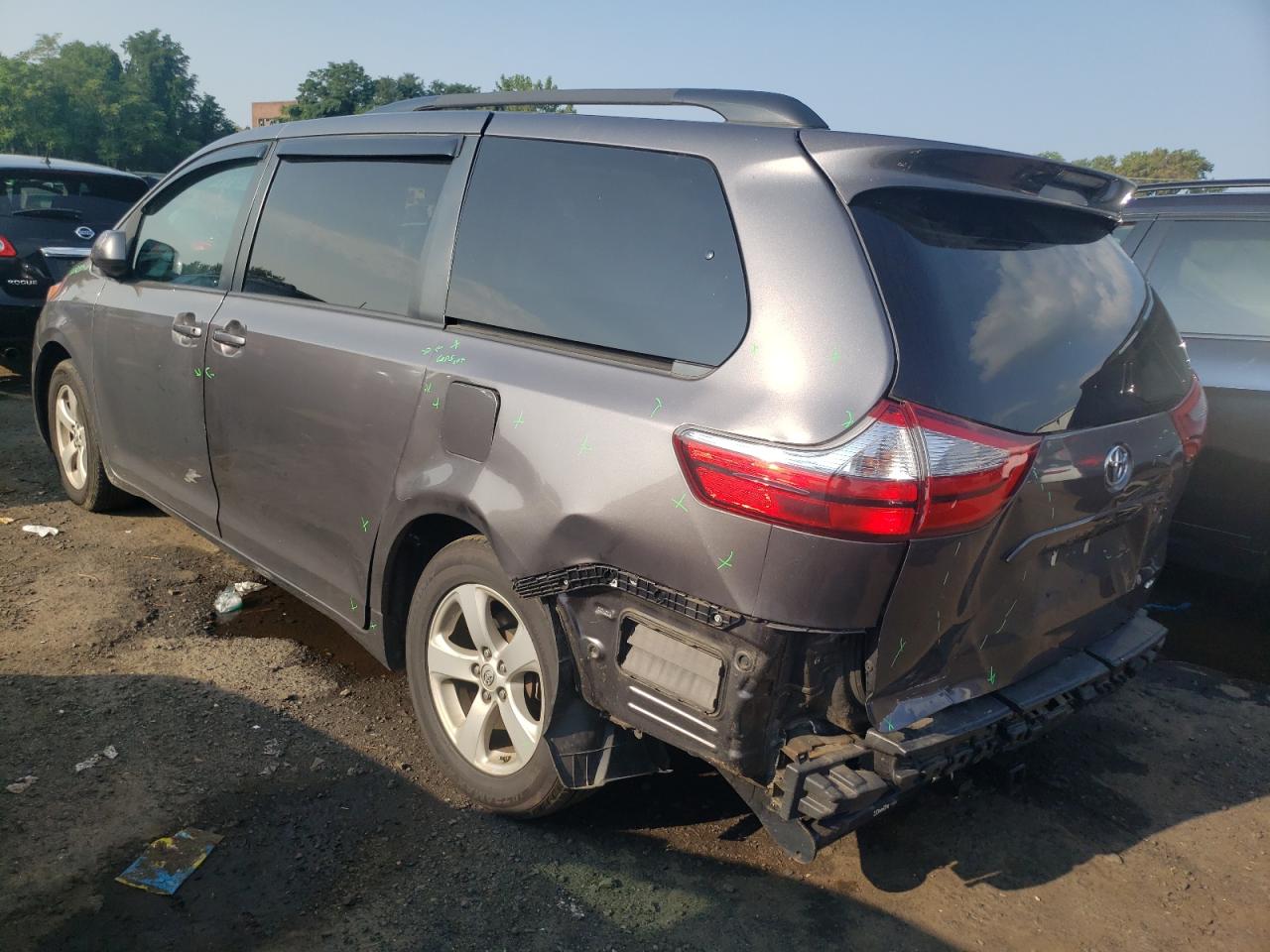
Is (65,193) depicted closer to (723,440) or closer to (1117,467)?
(723,440)

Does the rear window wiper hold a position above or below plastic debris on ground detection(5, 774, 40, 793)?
above

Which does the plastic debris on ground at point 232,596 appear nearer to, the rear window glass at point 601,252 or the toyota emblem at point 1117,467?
the rear window glass at point 601,252

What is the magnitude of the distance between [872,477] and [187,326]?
2995 millimetres

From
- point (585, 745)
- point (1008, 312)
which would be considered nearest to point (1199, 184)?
point (1008, 312)

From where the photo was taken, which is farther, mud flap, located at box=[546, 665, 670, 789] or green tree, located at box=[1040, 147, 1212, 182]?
green tree, located at box=[1040, 147, 1212, 182]

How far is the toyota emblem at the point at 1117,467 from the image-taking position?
246 centimetres

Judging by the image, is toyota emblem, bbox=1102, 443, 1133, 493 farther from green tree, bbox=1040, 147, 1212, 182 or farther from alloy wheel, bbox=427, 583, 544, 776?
green tree, bbox=1040, 147, 1212, 182

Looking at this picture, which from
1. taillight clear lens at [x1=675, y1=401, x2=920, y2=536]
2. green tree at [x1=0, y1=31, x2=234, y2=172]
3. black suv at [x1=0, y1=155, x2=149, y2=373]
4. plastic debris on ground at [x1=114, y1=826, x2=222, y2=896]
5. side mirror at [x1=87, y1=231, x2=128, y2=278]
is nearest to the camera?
taillight clear lens at [x1=675, y1=401, x2=920, y2=536]

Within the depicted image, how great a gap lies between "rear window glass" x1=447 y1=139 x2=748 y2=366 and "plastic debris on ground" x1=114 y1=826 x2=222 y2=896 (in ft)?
5.32

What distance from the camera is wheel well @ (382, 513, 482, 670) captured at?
114 inches

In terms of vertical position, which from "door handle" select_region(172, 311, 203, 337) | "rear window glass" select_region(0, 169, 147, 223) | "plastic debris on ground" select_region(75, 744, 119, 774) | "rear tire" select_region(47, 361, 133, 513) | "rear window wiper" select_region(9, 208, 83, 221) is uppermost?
"rear window glass" select_region(0, 169, 147, 223)

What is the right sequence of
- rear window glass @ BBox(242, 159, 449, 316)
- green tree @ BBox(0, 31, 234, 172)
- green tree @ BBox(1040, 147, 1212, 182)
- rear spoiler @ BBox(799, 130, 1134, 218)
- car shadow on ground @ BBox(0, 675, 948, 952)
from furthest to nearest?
green tree @ BBox(0, 31, 234, 172)
green tree @ BBox(1040, 147, 1212, 182)
rear window glass @ BBox(242, 159, 449, 316)
car shadow on ground @ BBox(0, 675, 948, 952)
rear spoiler @ BBox(799, 130, 1134, 218)

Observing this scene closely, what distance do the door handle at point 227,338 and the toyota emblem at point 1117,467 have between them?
2.88 m

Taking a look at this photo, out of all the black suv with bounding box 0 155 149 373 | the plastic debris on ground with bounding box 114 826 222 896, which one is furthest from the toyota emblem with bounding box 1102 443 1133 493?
the black suv with bounding box 0 155 149 373
